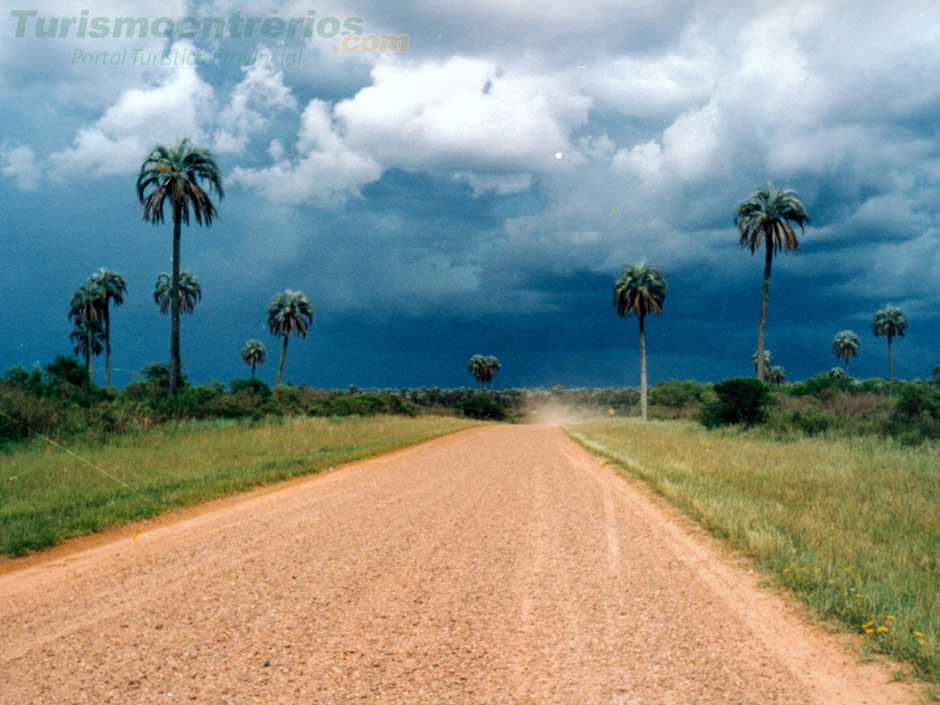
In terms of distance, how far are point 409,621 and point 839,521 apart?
730 centimetres

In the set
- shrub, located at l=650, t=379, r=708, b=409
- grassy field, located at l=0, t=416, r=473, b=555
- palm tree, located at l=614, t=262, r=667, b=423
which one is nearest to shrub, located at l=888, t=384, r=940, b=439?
grassy field, located at l=0, t=416, r=473, b=555

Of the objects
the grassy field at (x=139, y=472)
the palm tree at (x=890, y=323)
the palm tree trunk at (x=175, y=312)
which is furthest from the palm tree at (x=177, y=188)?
the palm tree at (x=890, y=323)

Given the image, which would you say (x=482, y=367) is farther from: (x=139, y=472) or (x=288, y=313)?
(x=139, y=472)

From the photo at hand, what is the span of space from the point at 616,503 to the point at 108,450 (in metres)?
12.6

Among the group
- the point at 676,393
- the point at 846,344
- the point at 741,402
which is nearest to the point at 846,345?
the point at 846,344

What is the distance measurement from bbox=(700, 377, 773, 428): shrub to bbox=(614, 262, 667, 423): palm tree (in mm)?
22766

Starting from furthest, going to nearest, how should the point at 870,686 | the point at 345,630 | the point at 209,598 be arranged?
the point at 209,598
the point at 345,630
the point at 870,686

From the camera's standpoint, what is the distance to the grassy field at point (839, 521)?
221 inches

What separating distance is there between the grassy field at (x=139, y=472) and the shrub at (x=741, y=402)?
19.2 meters

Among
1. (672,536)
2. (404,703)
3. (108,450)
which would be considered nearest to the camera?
(404,703)

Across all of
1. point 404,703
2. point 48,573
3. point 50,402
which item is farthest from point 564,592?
point 50,402

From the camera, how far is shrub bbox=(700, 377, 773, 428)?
33562 mm

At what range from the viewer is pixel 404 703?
13.5 feet

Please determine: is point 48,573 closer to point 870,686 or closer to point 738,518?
point 870,686
